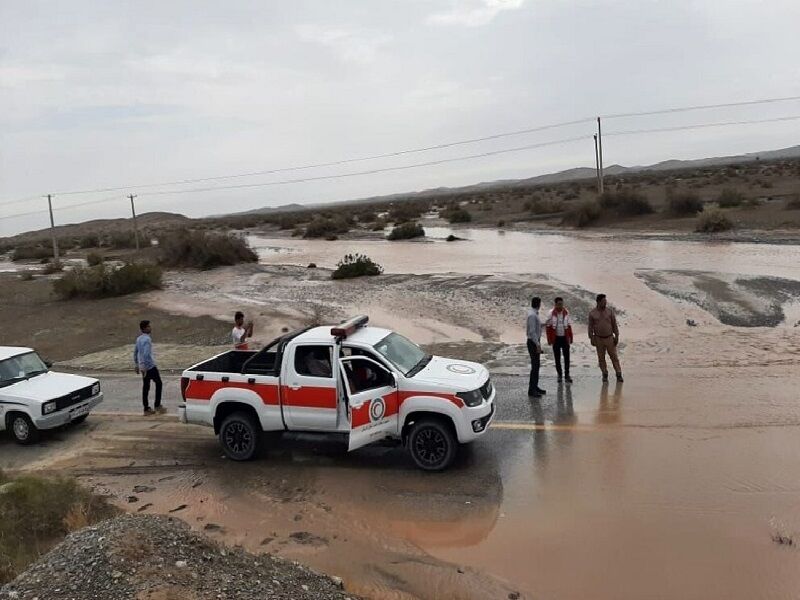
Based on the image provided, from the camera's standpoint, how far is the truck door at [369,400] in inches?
336

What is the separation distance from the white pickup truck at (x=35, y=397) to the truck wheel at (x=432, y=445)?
6319 mm

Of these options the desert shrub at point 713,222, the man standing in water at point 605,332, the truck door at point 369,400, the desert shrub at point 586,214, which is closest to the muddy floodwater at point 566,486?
the man standing in water at point 605,332

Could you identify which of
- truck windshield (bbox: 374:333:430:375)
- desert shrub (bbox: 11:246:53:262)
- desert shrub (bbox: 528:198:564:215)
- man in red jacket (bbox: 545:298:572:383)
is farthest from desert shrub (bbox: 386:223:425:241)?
truck windshield (bbox: 374:333:430:375)

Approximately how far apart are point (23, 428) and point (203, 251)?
3250 cm

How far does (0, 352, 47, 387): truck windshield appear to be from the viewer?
39.1 ft

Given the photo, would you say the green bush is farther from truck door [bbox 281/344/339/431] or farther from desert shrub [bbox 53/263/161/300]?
truck door [bbox 281/344/339/431]

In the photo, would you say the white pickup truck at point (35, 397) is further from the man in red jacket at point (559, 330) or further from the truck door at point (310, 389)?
the man in red jacket at point (559, 330)

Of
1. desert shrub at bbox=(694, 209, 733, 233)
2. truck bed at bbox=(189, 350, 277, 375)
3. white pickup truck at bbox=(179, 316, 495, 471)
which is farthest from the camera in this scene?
desert shrub at bbox=(694, 209, 733, 233)

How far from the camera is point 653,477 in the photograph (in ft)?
27.0

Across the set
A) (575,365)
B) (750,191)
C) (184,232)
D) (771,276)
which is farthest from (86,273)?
(750,191)

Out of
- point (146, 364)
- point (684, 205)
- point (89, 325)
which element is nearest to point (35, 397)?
point (146, 364)

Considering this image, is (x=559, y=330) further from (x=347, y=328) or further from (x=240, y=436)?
(x=240, y=436)

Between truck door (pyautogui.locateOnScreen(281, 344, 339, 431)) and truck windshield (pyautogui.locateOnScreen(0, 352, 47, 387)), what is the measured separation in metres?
5.83

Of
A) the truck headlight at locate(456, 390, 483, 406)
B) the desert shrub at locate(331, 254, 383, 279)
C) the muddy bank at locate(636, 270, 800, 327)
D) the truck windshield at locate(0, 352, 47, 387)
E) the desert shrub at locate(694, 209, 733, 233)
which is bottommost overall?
the muddy bank at locate(636, 270, 800, 327)
